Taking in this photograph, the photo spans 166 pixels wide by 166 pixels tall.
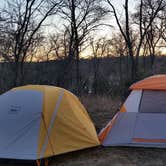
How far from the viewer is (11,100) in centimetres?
500

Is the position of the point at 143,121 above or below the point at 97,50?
below

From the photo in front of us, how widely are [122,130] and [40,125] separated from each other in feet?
5.49

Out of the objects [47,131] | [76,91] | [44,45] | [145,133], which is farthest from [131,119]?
[44,45]

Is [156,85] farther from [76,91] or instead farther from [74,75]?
[74,75]

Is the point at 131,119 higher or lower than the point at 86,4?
lower

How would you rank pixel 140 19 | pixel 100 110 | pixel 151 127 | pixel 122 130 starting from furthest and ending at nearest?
pixel 140 19 < pixel 100 110 < pixel 122 130 < pixel 151 127

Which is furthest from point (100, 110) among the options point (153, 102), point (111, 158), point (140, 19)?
point (140, 19)

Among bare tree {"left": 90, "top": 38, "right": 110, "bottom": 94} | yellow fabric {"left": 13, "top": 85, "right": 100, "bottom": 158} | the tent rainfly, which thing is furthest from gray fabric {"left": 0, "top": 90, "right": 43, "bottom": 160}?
bare tree {"left": 90, "top": 38, "right": 110, "bottom": 94}

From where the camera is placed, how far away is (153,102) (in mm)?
5469

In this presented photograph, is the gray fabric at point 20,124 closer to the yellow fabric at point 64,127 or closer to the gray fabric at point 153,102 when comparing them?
the yellow fabric at point 64,127

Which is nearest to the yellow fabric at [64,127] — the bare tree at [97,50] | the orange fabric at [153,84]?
the orange fabric at [153,84]

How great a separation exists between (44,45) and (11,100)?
12787mm

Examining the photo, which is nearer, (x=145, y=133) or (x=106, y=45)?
(x=145, y=133)

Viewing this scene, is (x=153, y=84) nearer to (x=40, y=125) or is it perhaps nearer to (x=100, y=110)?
(x=40, y=125)
